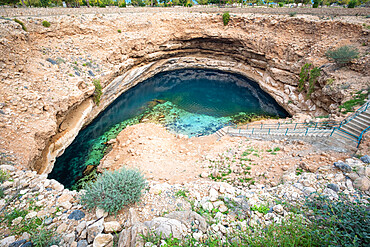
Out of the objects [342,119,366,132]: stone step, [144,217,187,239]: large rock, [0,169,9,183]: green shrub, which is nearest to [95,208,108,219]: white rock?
[144,217,187,239]: large rock

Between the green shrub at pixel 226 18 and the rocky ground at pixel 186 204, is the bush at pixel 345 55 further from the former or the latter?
the green shrub at pixel 226 18

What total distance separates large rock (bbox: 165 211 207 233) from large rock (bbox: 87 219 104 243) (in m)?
2.17

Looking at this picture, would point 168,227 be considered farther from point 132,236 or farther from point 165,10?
point 165,10

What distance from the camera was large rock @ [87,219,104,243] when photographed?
5.17 meters

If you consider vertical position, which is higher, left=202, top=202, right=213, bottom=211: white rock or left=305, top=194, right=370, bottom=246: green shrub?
left=305, top=194, right=370, bottom=246: green shrub

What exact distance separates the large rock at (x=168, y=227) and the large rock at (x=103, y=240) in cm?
108

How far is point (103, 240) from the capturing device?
4.93 meters

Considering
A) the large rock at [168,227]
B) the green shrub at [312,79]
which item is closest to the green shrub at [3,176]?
the large rock at [168,227]

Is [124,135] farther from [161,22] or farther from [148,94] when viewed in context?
[161,22]

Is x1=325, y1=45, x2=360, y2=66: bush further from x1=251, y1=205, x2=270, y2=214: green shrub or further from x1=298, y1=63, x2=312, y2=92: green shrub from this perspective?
x1=251, y1=205, x2=270, y2=214: green shrub

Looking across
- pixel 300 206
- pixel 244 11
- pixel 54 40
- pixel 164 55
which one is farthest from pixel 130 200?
pixel 244 11

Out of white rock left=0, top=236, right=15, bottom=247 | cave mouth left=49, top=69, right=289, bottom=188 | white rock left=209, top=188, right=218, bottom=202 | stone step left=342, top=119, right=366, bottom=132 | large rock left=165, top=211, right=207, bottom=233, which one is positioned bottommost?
cave mouth left=49, top=69, right=289, bottom=188

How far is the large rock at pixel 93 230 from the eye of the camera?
517 centimetres

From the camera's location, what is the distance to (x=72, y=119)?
16094 mm
